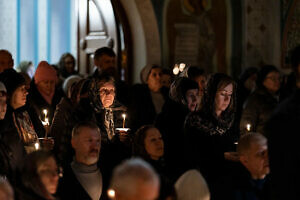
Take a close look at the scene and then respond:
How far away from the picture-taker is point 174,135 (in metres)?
7.29

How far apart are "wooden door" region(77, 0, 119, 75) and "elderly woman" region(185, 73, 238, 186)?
5648 millimetres

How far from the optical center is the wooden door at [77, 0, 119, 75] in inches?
487

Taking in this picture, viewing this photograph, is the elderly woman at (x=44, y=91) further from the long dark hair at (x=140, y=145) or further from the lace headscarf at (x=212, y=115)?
the long dark hair at (x=140, y=145)

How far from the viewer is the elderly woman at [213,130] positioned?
636 cm

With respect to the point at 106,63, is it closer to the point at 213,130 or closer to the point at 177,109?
the point at 177,109

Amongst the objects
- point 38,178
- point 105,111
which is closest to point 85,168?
point 38,178

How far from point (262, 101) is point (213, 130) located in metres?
3.13

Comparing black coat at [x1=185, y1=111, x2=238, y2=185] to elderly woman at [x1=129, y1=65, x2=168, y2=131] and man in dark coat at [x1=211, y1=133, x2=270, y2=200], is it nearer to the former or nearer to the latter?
man in dark coat at [x1=211, y1=133, x2=270, y2=200]

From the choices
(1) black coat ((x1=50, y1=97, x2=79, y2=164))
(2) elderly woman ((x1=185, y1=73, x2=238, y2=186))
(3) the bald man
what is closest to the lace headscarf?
(2) elderly woman ((x1=185, y1=73, x2=238, y2=186))

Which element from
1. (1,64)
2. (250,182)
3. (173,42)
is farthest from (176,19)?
(250,182)

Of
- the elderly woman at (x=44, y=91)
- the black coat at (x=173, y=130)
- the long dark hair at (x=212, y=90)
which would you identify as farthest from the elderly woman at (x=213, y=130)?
the elderly woman at (x=44, y=91)

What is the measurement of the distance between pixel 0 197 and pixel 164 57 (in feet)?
26.8

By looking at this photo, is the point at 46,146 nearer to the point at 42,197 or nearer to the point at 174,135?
the point at 174,135

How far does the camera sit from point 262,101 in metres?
9.58
